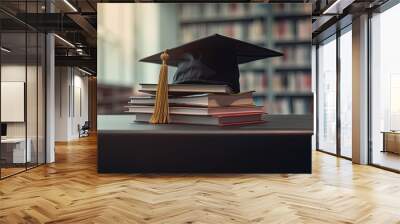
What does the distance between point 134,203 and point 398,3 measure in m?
4.45

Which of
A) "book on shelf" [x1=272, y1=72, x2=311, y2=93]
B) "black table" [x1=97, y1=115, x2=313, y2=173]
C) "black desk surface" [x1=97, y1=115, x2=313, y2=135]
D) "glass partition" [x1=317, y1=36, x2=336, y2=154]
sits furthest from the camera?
"glass partition" [x1=317, y1=36, x2=336, y2=154]

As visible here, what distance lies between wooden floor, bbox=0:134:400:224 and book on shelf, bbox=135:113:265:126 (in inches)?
31.0

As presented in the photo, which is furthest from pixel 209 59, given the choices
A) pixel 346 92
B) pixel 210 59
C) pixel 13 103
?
pixel 346 92

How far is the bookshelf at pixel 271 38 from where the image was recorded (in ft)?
11.4

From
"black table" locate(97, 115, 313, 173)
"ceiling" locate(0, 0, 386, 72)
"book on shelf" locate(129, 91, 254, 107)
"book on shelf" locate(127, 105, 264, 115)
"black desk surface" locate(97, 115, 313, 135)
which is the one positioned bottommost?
"black table" locate(97, 115, 313, 173)

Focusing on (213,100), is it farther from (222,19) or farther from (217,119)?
(222,19)

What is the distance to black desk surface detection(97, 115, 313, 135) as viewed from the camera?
7.67ft

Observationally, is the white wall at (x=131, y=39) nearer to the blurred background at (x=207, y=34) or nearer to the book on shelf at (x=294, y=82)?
the blurred background at (x=207, y=34)

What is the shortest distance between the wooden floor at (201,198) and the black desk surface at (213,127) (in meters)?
0.63

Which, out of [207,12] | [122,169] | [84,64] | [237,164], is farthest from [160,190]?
[84,64]

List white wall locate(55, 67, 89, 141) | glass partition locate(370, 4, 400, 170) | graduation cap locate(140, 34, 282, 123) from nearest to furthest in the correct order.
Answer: graduation cap locate(140, 34, 282, 123)
glass partition locate(370, 4, 400, 170)
white wall locate(55, 67, 89, 141)

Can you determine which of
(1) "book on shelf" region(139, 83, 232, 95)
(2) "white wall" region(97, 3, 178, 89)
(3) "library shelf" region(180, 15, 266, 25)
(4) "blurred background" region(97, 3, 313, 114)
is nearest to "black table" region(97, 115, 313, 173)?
(4) "blurred background" region(97, 3, 313, 114)

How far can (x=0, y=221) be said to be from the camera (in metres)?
2.88

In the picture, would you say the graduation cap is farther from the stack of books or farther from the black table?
the black table
